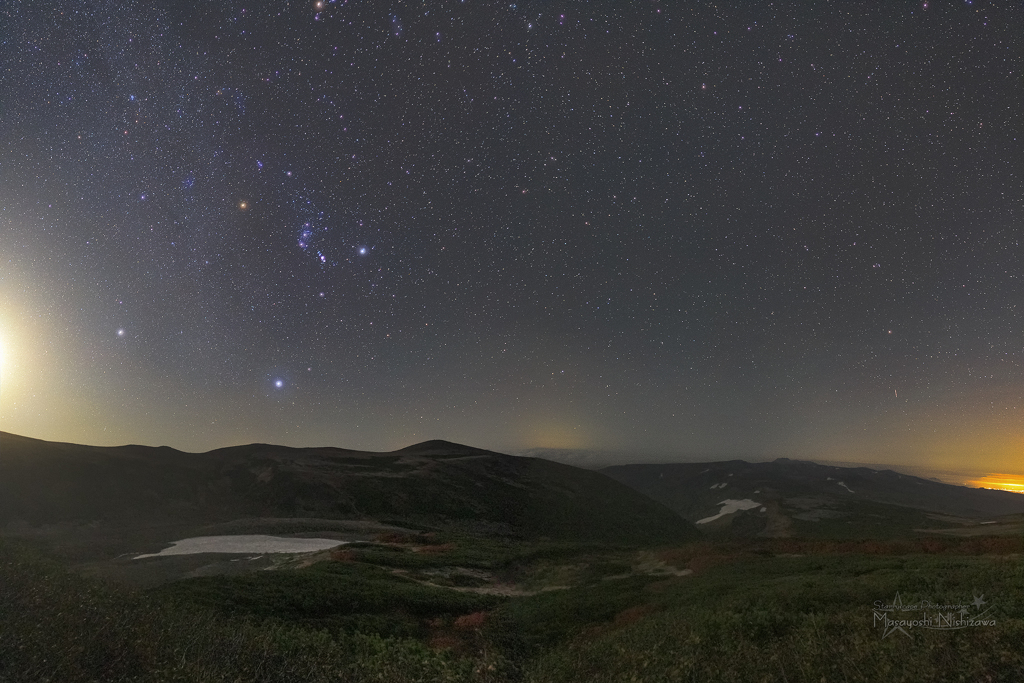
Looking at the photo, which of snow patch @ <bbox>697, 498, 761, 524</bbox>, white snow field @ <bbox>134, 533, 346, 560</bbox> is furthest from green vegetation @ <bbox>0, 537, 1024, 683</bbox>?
snow patch @ <bbox>697, 498, 761, 524</bbox>

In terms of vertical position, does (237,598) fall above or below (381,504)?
above

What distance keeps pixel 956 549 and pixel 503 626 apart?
27659 mm

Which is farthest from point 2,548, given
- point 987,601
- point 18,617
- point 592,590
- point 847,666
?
point 987,601

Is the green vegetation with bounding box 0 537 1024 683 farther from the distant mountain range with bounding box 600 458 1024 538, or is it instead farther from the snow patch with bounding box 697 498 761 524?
the snow patch with bounding box 697 498 761 524

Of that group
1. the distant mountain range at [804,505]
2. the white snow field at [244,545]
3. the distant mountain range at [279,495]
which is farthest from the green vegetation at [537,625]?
the distant mountain range at [804,505]

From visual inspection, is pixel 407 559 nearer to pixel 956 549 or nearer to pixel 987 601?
pixel 987 601

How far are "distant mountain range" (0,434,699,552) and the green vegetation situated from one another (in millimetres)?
30457

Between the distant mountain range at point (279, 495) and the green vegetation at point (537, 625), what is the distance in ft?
99.9

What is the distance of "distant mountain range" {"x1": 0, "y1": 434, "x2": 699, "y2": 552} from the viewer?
56.7m

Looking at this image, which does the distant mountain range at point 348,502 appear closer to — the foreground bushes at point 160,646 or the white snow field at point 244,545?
the white snow field at point 244,545

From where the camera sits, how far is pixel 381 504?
75188 millimetres

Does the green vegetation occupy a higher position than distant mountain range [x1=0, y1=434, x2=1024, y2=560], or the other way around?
the green vegetation

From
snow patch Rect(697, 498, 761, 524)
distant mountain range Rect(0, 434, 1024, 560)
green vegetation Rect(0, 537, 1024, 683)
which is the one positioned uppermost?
green vegetation Rect(0, 537, 1024, 683)

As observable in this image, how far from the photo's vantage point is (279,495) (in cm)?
7362
